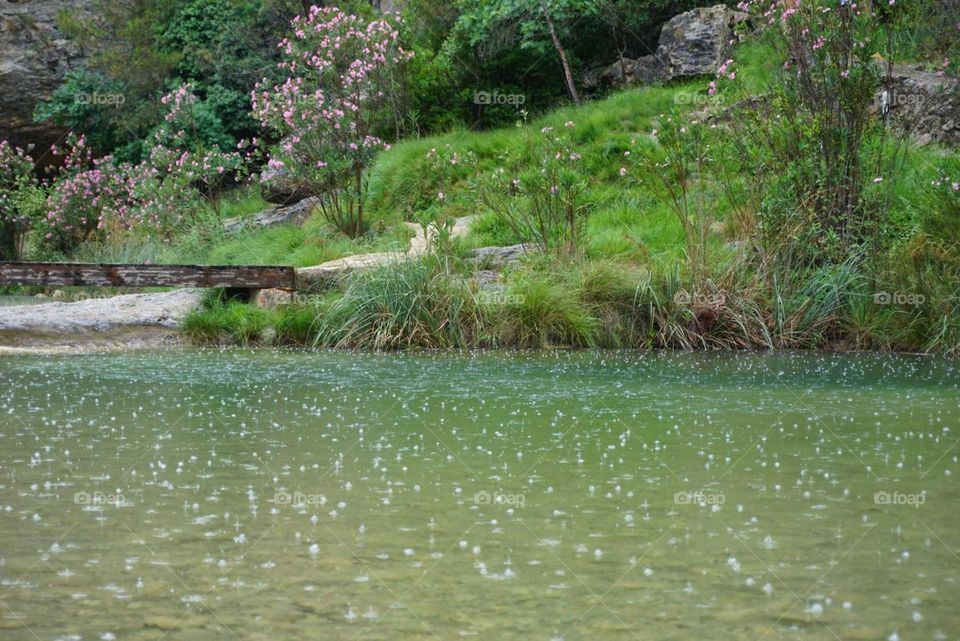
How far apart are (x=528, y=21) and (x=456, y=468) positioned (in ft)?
46.1

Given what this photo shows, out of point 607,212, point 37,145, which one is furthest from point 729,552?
point 37,145

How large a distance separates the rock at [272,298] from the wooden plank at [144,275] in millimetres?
74

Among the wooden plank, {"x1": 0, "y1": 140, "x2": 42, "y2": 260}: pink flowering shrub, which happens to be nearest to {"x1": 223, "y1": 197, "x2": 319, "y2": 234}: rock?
{"x1": 0, "y1": 140, "x2": 42, "y2": 260}: pink flowering shrub

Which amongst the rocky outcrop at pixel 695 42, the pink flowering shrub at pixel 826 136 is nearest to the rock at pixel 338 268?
the pink flowering shrub at pixel 826 136

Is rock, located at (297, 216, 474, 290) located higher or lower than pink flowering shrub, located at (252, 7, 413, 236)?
lower

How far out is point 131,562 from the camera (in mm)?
3184

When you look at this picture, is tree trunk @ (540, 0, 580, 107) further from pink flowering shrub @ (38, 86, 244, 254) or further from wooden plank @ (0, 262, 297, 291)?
wooden plank @ (0, 262, 297, 291)

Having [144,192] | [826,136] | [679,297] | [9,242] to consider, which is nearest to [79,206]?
[9,242]

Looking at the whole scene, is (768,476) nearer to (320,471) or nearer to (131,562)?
(320,471)

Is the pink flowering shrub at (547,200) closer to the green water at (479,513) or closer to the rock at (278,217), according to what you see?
the green water at (479,513)

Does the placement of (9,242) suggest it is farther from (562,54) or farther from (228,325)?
(562,54)

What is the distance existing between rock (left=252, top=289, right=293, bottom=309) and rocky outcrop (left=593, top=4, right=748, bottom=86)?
27.7 ft

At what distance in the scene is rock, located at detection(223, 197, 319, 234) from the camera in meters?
16.8

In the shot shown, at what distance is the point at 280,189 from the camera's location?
59.1 feet
